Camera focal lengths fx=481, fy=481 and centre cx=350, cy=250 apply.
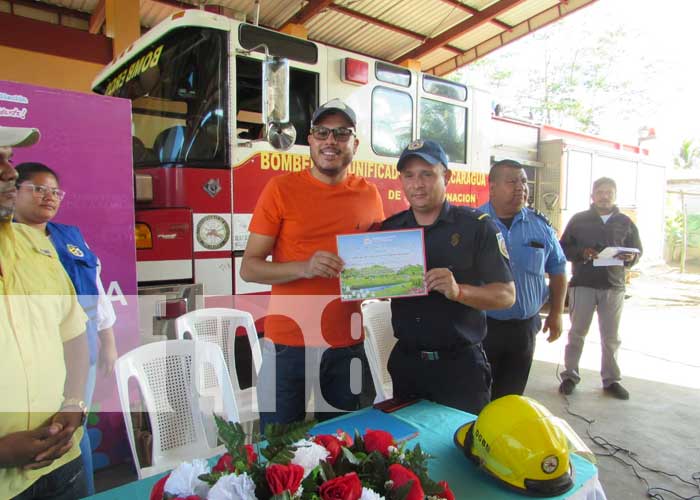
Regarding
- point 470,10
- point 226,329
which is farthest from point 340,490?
point 470,10

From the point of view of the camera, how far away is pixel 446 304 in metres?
1.90

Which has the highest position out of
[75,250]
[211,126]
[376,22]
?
[376,22]

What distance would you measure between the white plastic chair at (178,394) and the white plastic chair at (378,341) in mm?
731

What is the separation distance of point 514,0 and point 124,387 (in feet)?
25.8

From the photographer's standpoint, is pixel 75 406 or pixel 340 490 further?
pixel 75 406

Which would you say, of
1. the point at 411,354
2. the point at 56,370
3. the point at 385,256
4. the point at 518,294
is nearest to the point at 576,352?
the point at 518,294

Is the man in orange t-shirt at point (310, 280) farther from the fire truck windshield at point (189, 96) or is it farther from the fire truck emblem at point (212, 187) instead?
the fire truck windshield at point (189, 96)

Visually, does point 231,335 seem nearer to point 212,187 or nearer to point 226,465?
point 212,187

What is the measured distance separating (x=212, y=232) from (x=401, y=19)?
248 inches

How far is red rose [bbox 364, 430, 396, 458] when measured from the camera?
1111mm

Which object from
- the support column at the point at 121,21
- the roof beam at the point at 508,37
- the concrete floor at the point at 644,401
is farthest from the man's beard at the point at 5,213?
the roof beam at the point at 508,37

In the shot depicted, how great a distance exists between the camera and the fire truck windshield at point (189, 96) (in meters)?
3.07

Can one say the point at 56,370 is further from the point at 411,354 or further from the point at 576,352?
the point at 576,352

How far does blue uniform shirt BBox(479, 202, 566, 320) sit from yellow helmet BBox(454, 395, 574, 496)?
1588 mm
